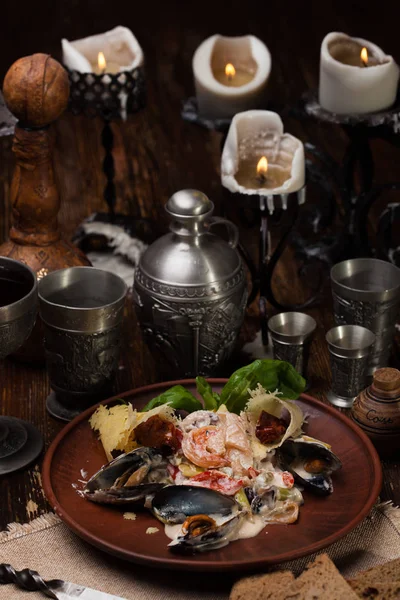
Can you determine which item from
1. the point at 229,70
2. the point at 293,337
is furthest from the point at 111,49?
the point at 293,337

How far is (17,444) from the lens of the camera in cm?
200

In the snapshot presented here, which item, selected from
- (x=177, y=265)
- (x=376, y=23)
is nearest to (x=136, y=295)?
(x=177, y=265)

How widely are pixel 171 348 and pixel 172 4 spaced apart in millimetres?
2268

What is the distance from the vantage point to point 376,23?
3.85 metres

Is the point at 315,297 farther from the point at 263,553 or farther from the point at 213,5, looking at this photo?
the point at 213,5

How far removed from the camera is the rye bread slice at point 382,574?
62.1 inches

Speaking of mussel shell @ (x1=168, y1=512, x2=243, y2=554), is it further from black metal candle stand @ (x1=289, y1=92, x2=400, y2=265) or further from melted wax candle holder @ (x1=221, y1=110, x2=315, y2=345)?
black metal candle stand @ (x1=289, y1=92, x2=400, y2=265)

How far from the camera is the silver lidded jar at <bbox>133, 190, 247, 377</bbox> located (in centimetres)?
208

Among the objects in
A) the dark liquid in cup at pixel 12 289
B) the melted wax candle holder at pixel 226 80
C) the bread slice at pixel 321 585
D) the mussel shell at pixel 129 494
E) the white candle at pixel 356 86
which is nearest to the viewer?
the bread slice at pixel 321 585

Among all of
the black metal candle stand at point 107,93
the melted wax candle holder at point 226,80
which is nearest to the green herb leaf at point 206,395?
the melted wax candle holder at point 226,80

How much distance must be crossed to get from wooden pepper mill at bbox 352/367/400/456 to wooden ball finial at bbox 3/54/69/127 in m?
0.81

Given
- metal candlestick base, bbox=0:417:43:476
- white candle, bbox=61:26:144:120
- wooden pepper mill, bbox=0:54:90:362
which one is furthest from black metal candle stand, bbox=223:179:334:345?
metal candlestick base, bbox=0:417:43:476

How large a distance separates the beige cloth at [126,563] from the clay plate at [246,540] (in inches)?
2.2

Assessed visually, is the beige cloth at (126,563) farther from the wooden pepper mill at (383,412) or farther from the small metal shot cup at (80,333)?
the small metal shot cup at (80,333)
